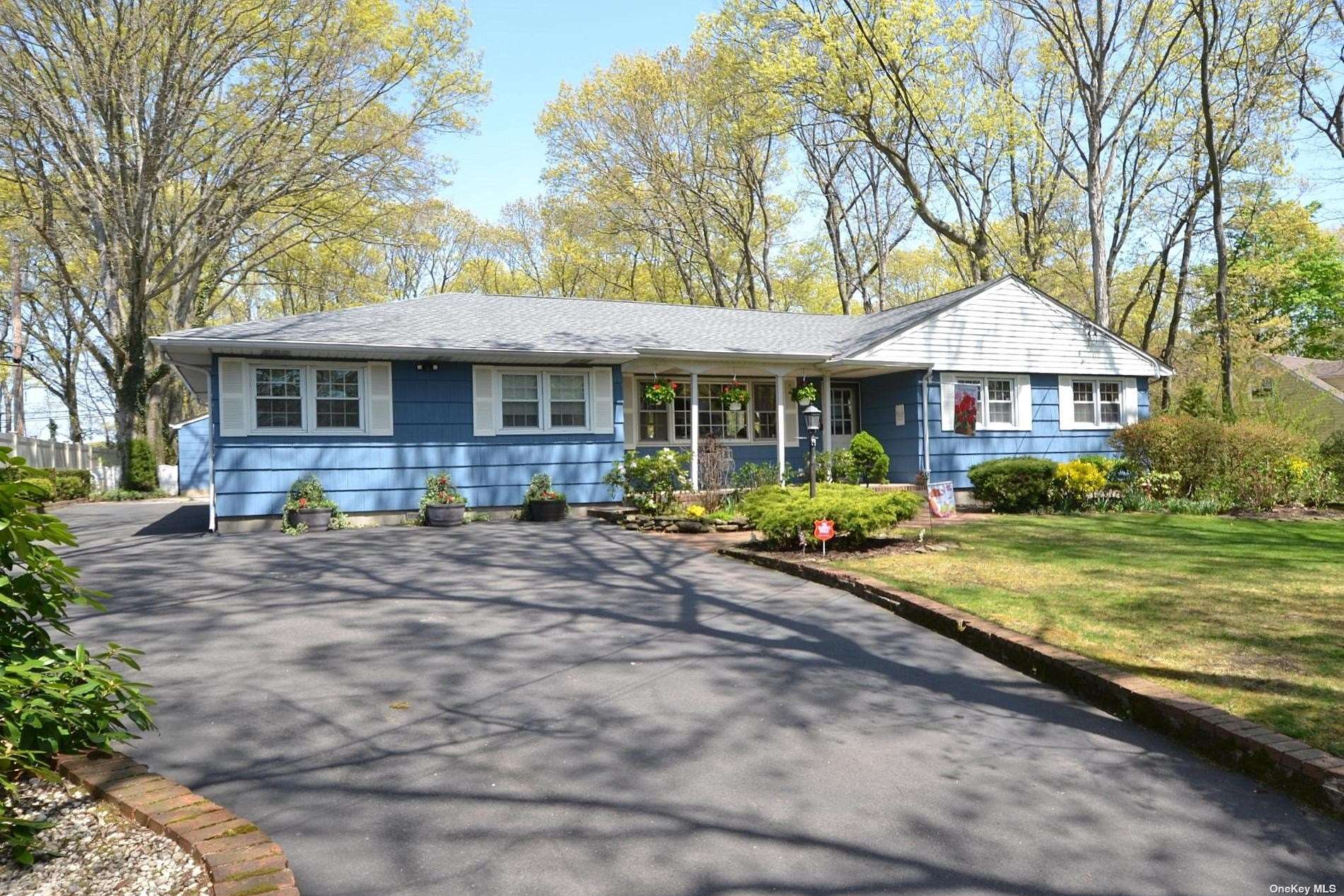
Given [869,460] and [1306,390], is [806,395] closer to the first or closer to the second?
[869,460]

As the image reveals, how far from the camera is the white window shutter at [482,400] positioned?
14.0m

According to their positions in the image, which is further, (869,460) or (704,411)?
(704,411)

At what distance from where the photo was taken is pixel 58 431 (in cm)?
4638

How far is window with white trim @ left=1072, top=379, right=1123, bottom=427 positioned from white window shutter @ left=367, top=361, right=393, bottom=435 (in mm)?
14599

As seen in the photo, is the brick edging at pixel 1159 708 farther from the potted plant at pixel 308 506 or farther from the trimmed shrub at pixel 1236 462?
the trimmed shrub at pixel 1236 462

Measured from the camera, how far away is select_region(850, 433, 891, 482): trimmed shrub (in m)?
16.5

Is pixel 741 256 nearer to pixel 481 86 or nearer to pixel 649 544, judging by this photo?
pixel 481 86

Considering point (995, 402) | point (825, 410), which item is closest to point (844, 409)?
point (825, 410)

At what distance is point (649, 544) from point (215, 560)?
205 inches

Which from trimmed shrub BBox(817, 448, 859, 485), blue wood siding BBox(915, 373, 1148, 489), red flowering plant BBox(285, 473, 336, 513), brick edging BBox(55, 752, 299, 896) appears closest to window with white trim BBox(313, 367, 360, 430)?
red flowering plant BBox(285, 473, 336, 513)

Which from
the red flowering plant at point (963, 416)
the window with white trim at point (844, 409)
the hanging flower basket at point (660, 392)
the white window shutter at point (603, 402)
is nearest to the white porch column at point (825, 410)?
the window with white trim at point (844, 409)

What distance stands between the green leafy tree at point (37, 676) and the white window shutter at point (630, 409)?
13089mm

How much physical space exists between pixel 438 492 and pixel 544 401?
2.48 metres

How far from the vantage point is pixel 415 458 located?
1366 cm
